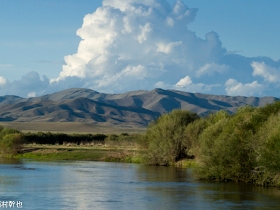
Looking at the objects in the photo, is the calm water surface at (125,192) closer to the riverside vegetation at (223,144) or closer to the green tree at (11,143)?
the riverside vegetation at (223,144)

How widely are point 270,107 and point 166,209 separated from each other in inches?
918

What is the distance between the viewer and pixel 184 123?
76.7 metres

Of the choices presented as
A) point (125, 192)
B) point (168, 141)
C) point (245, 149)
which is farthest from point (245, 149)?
point (168, 141)

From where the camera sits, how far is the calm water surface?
38.0m

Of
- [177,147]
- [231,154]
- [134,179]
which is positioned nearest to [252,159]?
[231,154]

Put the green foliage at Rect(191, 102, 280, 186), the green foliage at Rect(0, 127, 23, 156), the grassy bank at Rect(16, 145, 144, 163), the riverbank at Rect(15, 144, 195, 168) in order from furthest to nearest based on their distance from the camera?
the green foliage at Rect(0, 127, 23, 156) < the grassy bank at Rect(16, 145, 144, 163) < the riverbank at Rect(15, 144, 195, 168) < the green foliage at Rect(191, 102, 280, 186)

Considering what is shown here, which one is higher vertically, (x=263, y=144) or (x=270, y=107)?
(x=270, y=107)

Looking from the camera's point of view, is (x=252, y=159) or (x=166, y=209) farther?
(x=252, y=159)

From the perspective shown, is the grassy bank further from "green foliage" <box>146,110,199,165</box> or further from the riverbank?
"green foliage" <box>146,110,199,165</box>

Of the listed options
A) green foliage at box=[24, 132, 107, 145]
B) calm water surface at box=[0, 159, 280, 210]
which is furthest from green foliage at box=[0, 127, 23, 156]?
calm water surface at box=[0, 159, 280, 210]

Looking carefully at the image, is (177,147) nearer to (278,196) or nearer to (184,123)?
(184,123)

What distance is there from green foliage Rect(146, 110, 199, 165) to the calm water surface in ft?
43.7

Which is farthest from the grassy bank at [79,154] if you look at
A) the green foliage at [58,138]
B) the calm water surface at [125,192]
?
the calm water surface at [125,192]

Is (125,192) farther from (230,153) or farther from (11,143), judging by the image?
(11,143)
